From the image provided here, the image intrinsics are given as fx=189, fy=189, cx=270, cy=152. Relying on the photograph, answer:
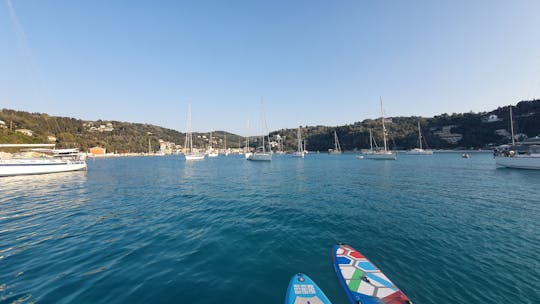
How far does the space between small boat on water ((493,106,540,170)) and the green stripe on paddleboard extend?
166ft

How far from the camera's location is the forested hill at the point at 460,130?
101250mm

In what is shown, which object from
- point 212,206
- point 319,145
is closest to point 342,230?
point 212,206

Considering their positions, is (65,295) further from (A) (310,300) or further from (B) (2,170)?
(B) (2,170)

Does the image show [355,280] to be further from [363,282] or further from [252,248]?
[252,248]

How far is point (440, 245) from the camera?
857cm

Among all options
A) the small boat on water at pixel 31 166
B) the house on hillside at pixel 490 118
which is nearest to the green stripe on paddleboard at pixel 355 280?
the small boat on water at pixel 31 166

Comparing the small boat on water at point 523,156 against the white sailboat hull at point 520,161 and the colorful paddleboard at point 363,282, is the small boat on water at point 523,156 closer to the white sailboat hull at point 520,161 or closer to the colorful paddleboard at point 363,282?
the white sailboat hull at point 520,161

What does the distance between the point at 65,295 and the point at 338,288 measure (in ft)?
26.4

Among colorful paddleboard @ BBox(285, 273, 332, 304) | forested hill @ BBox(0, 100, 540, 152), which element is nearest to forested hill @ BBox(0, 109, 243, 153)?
forested hill @ BBox(0, 100, 540, 152)

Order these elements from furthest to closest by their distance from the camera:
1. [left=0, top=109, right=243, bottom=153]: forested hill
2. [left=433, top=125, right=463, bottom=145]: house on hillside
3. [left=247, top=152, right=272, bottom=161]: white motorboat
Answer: [left=433, top=125, right=463, bottom=145]: house on hillside, [left=0, top=109, right=243, bottom=153]: forested hill, [left=247, top=152, right=272, bottom=161]: white motorboat

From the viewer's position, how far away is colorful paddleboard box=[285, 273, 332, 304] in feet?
16.8

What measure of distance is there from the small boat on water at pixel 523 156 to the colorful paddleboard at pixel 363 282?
49998mm

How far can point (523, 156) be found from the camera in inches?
1363

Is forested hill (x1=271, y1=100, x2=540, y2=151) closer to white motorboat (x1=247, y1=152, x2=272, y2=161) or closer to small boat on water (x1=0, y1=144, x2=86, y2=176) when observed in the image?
white motorboat (x1=247, y1=152, x2=272, y2=161)
